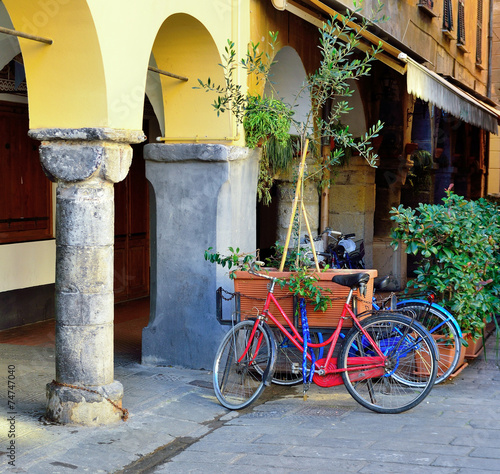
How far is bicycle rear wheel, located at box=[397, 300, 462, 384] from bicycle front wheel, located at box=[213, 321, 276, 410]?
139cm

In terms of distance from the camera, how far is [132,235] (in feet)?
37.8

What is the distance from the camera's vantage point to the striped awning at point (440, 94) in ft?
26.9

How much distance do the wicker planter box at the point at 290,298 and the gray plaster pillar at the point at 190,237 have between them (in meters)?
0.91

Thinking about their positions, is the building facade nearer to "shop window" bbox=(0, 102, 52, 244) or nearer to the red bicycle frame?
"shop window" bbox=(0, 102, 52, 244)

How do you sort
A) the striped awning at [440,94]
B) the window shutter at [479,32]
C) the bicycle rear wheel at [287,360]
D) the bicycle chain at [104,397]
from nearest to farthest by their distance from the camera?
the bicycle chain at [104,397], the bicycle rear wheel at [287,360], the striped awning at [440,94], the window shutter at [479,32]

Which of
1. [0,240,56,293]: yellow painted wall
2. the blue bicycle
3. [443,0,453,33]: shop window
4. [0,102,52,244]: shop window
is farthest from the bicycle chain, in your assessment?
[443,0,453,33]: shop window

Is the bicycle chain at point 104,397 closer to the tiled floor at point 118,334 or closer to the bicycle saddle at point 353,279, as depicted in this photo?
the bicycle saddle at point 353,279

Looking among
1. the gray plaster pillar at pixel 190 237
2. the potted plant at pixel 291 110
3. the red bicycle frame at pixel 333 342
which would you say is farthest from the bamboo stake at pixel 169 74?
the red bicycle frame at pixel 333 342

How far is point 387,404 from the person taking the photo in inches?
236

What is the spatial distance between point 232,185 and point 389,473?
3.42 metres

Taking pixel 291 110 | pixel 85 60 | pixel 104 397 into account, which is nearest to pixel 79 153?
pixel 85 60

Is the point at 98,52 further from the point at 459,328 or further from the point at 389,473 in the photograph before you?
the point at 459,328

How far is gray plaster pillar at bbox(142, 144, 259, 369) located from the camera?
7.26 metres

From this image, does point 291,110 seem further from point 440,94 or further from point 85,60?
point 85,60
